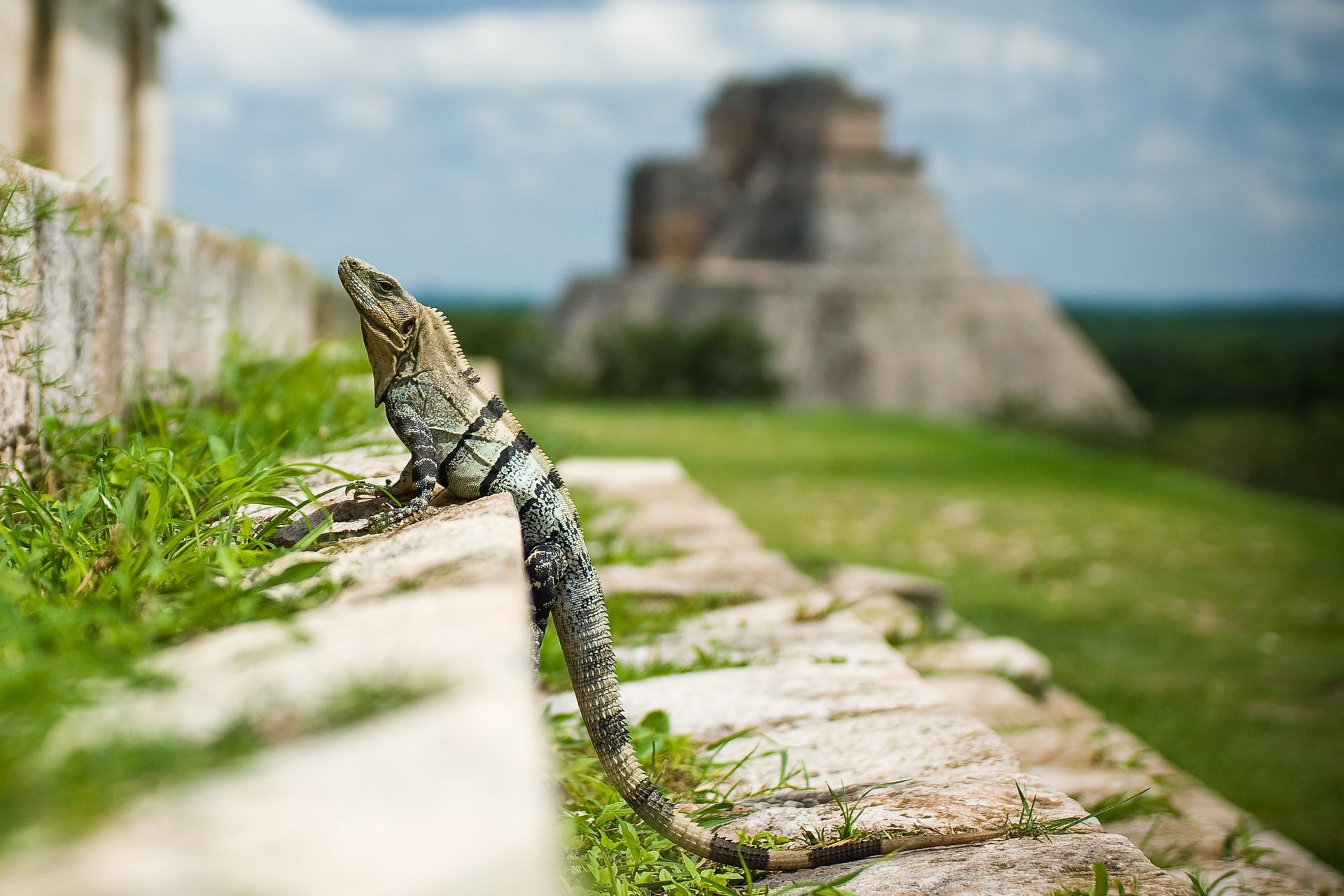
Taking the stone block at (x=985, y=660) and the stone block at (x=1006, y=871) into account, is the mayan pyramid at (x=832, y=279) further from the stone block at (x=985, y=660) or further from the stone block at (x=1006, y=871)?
the stone block at (x=1006, y=871)

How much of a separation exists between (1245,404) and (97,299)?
142 feet

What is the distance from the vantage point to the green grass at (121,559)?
113cm

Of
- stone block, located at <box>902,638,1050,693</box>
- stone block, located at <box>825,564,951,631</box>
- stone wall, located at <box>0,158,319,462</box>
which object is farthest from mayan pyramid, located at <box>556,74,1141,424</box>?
stone wall, located at <box>0,158,319,462</box>

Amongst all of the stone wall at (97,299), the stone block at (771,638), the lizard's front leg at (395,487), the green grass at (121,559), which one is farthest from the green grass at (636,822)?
the stone wall at (97,299)

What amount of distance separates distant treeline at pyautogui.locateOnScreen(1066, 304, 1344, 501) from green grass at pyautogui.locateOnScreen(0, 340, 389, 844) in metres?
18.9

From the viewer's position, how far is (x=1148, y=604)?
7270 millimetres

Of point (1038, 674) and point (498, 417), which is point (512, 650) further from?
point (1038, 674)

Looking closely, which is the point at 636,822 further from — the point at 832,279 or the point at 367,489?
the point at 832,279

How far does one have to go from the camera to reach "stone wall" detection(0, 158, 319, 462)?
2.62 metres

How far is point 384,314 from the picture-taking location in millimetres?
2479

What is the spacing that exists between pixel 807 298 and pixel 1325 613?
27.5 m

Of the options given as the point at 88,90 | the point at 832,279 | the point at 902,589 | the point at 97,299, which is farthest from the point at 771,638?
the point at 832,279

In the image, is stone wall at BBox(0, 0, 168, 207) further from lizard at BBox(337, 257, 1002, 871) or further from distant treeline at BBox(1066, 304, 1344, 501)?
distant treeline at BBox(1066, 304, 1344, 501)

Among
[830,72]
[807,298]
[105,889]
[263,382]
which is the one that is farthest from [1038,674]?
[830,72]
